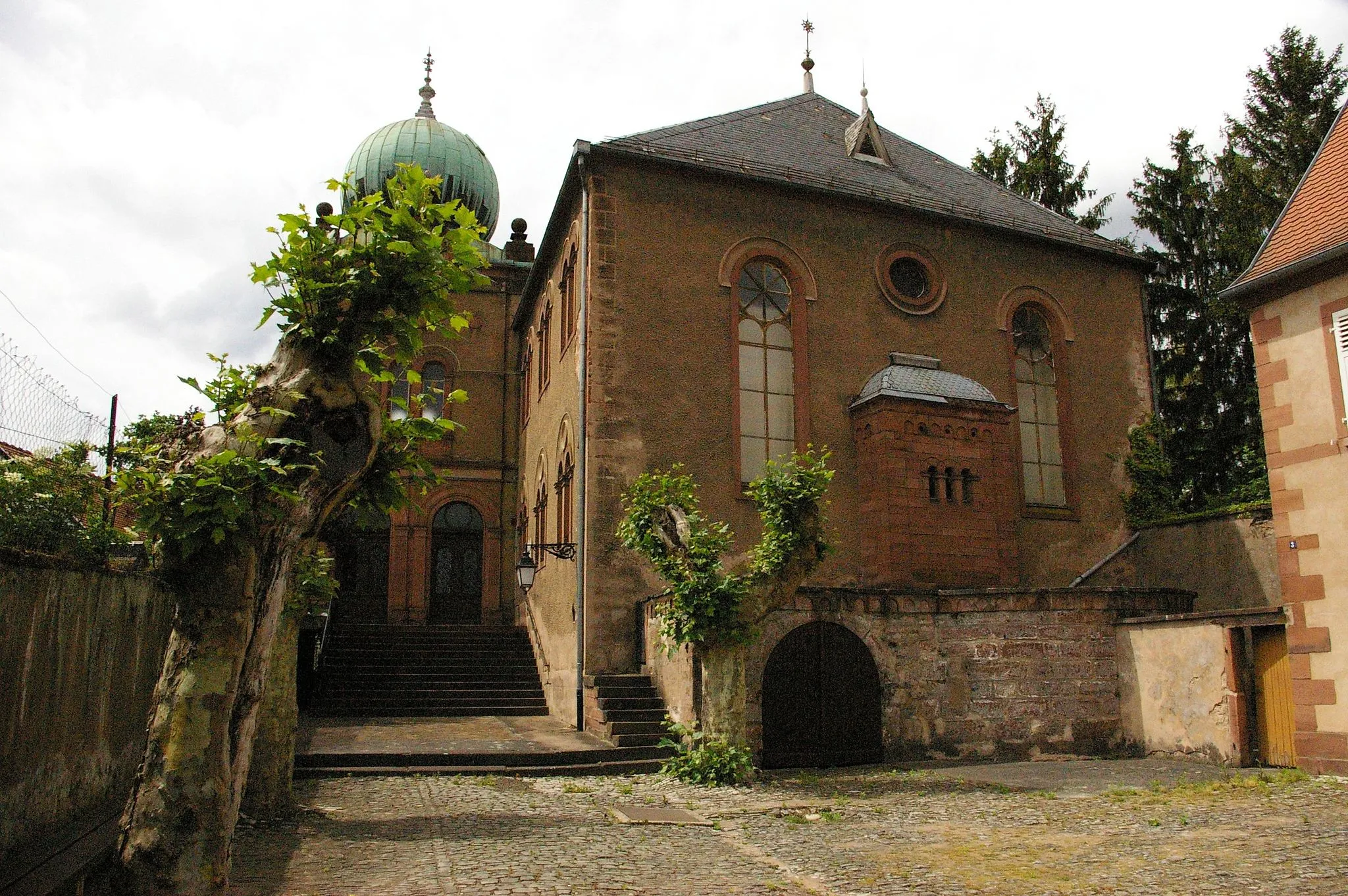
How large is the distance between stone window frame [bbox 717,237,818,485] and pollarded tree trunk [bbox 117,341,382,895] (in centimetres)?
1067

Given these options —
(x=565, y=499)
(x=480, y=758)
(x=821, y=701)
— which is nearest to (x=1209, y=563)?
(x=821, y=701)

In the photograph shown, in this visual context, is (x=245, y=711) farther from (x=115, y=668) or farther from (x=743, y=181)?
(x=743, y=181)

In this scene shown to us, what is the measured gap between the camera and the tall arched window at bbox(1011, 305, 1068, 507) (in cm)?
1852

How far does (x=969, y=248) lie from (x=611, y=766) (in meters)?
11.5

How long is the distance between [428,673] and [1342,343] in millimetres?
13756

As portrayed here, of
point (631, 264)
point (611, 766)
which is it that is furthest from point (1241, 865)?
point (631, 264)

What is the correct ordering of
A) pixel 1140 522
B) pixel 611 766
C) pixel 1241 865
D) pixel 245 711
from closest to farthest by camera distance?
pixel 245 711, pixel 1241 865, pixel 611 766, pixel 1140 522

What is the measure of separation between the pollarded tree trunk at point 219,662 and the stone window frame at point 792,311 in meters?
10.7

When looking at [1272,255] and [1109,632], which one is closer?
[1272,255]

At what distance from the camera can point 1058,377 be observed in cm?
1914

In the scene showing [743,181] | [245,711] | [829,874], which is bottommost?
[829,874]

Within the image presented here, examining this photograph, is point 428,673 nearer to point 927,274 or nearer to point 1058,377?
point 927,274

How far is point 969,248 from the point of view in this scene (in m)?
18.8

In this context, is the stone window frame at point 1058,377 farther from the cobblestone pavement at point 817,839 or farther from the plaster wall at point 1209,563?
the cobblestone pavement at point 817,839
